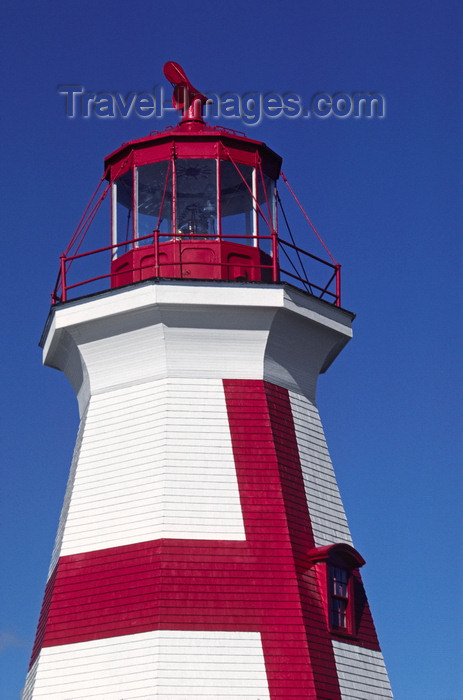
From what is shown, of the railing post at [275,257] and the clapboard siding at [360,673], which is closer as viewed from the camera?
the clapboard siding at [360,673]

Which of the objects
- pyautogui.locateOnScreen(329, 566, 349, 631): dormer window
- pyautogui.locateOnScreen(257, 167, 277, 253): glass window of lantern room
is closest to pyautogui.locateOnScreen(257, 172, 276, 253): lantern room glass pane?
pyautogui.locateOnScreen(257, 167, 277, 253): glass window of lantern room

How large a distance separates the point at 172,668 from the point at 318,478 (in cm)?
446

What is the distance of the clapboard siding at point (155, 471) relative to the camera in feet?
66.9

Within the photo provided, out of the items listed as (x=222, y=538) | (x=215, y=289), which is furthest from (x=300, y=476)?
(x=215, y=289)

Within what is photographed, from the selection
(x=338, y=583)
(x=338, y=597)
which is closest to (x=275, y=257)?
(x=338, y=583)

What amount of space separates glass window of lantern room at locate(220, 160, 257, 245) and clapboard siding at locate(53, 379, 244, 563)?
287 centimetres

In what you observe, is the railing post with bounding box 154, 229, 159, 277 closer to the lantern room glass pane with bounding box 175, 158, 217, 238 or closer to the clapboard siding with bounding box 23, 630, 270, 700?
the lantern room glass pane with bounding box 175, 158, 217, 238

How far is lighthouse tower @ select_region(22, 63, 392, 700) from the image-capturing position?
64.2 ft

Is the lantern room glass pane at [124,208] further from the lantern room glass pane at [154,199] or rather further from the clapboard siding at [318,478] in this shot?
the clapboard siding at [318,478]

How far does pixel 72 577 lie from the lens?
20844 millimetres

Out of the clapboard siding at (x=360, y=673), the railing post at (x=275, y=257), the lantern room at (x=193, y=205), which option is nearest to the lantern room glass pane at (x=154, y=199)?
the lantern room at (x=193, y=205)

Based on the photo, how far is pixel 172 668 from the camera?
19.1 metres

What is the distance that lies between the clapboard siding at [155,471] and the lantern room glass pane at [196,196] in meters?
2.90

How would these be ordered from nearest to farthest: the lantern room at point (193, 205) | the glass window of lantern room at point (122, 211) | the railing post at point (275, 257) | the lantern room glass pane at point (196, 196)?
the railing post at point (275, 257)
the lantern room at point (193, 205)
the lantern room glass pane at point (196, 196)
the glass window of lantern room at point (122, 211)
